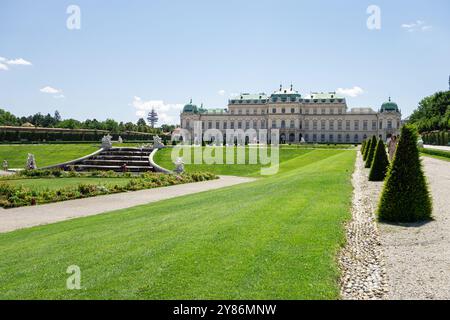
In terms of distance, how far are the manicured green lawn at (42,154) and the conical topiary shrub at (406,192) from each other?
31649 millimetres

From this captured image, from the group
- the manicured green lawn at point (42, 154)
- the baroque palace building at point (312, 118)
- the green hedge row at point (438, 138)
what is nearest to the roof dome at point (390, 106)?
the baroque palace building at point (312, 118)

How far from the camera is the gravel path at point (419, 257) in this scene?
216 inches

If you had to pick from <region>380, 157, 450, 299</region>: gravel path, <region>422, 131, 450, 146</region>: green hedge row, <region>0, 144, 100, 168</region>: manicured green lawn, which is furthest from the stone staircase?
<region>422, 131, 450, 146</region>: green hedge row

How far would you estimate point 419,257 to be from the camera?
698cm

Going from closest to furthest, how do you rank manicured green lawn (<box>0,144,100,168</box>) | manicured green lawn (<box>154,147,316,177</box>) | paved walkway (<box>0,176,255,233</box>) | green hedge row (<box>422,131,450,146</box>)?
paved walkway (<box>0,176,255,233</box>), manicured green lawn (<box>154,147,316,177</box>), manicured green lawn (<box>0,144,100,168</box>), green hedge row (<box>422,131,450,146</box>)

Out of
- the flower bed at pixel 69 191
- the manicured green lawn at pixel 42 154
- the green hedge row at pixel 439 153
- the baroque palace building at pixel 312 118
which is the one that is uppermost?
the baroque palace building at pixel 312 118

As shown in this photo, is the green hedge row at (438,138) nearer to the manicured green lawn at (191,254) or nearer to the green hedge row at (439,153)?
the green hedge row at (439,153)

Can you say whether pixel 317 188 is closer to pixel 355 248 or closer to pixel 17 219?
pixel 355 248

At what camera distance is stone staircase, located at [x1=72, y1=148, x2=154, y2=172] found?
33.0 m

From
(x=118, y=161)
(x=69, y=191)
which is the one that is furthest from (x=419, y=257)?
(x=118, y=161)

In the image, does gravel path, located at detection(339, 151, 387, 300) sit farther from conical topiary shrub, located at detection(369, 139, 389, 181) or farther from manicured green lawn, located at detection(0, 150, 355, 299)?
conical topiary shrub, located at detection(369, 139, 389, 181)

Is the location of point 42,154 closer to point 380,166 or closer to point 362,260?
point 380,166

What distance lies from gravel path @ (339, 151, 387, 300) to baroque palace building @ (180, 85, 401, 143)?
8819 centimetres
